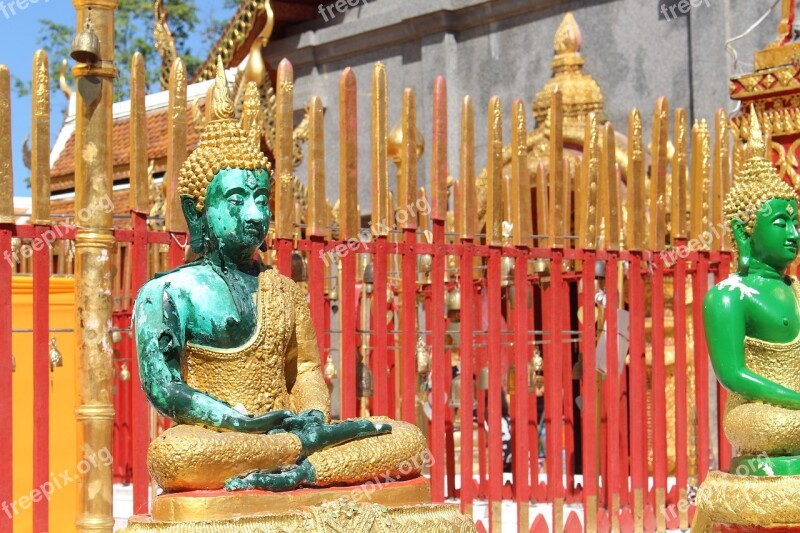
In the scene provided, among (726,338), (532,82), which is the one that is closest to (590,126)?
(726,338)

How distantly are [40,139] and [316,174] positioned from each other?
1.25 meters

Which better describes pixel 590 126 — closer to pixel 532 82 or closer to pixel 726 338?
pixel 726 338

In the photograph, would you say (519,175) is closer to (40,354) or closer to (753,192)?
(753,192)

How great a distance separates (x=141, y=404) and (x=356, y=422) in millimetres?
1436

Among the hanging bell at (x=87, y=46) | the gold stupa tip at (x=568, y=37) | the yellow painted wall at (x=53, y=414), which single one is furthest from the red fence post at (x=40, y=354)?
the gold stupa tip at (x=568, y=37)

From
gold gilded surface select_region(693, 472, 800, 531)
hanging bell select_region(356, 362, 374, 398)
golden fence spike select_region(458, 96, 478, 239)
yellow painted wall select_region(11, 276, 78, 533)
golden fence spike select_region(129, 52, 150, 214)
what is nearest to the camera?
gold gilded surface select_region(693, 472, 800, 531)

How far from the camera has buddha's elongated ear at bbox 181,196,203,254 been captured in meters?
4.44

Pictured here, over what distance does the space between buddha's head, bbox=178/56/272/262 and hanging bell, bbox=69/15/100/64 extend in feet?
3.10

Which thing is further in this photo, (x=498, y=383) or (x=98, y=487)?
(x=498, y=383)

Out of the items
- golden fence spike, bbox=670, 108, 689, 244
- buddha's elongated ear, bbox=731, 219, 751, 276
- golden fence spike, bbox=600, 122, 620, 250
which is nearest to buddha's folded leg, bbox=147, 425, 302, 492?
buddha's elongated ear, bbox=731, 219, 751, 276

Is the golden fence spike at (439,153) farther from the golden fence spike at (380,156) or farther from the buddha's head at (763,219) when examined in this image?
the buddha's head at (763,219)

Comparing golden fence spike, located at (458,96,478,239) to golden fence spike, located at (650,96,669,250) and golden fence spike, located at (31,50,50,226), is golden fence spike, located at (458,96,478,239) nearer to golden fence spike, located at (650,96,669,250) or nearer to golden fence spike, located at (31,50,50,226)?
golden fence spike, located at (650,96,669,250)

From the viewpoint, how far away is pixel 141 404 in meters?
5.38

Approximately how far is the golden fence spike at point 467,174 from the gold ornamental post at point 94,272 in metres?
1.83
